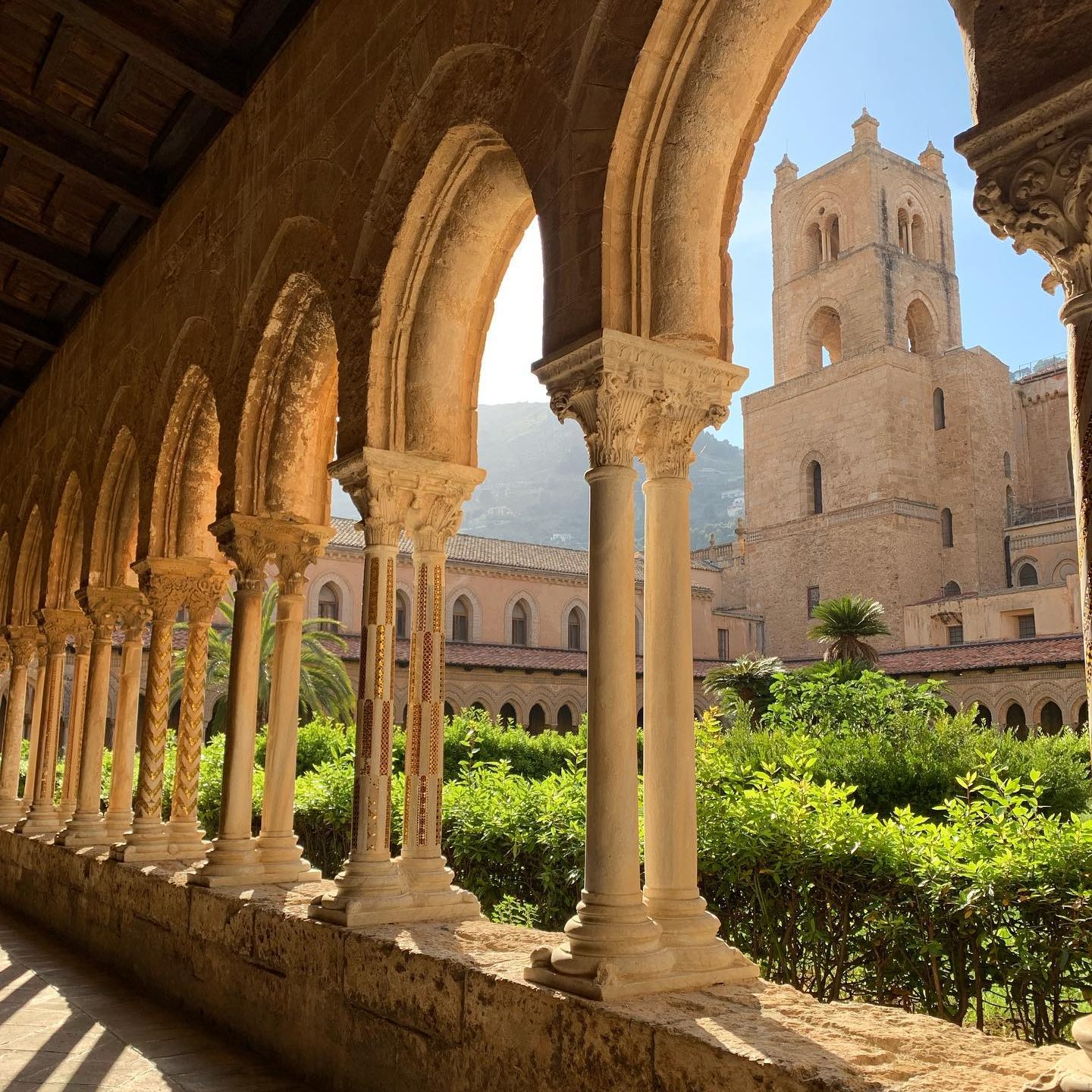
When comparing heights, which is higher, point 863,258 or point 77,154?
point 863,258

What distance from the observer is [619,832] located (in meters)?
3.33

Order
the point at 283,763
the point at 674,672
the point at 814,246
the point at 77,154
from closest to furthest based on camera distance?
the point at 674,672, the point at 283,763, the point at 77,154, the point at 814,246

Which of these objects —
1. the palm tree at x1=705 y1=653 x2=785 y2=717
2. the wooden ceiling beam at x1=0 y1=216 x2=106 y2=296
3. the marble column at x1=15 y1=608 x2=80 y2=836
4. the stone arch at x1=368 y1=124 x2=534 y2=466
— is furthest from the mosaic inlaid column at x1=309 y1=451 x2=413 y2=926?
the palm tree at x1=705 y1=653 x2=785 y2=717

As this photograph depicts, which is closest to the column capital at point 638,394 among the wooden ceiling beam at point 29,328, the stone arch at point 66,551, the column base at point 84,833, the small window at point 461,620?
the column base at point 84,833

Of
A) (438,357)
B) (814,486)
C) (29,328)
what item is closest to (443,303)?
Result: (438,357)

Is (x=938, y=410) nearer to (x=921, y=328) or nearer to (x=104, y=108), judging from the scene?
(x=921, y=328)

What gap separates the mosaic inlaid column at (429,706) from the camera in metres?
4.64

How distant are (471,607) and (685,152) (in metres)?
29.3

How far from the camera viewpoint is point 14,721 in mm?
11719

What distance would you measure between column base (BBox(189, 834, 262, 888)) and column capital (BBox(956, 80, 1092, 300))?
4.71 metres

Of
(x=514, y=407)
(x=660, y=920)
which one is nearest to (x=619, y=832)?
(x=660, y=920)

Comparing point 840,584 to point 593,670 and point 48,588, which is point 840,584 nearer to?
point 48,588

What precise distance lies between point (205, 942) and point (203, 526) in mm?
3320

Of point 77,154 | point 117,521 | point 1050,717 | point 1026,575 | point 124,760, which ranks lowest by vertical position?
point 124,760
